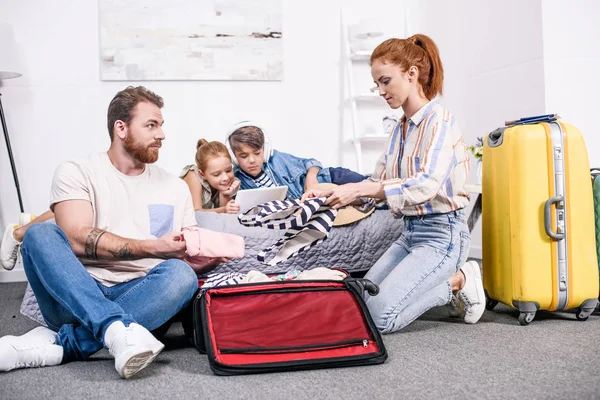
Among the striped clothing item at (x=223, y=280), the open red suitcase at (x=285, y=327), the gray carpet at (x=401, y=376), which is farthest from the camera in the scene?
the striped clothing item at (x=223, y=280)

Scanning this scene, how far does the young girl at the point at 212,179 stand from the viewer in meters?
2.82

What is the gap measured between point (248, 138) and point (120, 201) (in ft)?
3.77

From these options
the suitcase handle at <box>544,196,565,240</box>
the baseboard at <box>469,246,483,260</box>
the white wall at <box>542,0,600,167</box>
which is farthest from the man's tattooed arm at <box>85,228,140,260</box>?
the baseboard at <box>469,246,483,260</box>

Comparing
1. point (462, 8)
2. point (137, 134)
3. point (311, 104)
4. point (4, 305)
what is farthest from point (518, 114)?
point (4, 305)

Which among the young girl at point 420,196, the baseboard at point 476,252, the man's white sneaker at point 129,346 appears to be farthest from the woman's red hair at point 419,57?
the baseboard at point 476,252

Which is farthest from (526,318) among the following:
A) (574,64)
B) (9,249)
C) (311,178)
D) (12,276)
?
(12,276)

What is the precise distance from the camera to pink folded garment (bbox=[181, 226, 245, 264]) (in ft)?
5.91

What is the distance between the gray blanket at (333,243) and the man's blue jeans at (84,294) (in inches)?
20.1

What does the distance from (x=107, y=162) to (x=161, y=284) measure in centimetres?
48

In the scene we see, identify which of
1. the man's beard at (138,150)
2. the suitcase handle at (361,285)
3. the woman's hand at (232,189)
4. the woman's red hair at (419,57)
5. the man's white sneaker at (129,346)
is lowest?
the man's white sneaker at (129,346)

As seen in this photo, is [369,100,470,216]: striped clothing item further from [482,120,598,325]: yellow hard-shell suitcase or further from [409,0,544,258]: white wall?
[409,0,544,258]: white wall

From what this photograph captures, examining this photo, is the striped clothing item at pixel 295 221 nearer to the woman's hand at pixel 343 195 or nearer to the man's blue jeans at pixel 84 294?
the woman's hand at pixel 343 195

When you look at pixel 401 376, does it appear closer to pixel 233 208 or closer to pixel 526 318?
pixel 526 318

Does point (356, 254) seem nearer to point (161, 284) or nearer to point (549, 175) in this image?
point (549, 175)
